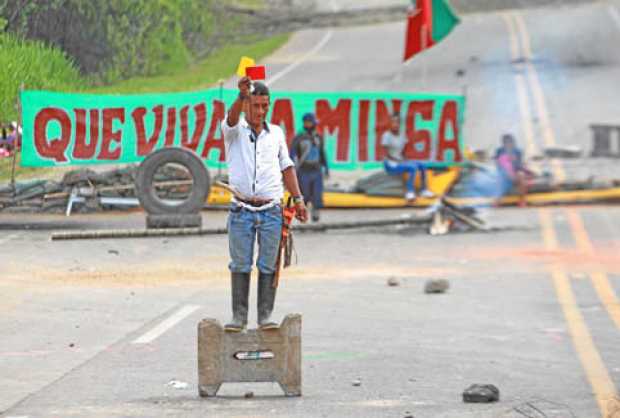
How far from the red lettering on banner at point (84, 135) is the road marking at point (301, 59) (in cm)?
1852

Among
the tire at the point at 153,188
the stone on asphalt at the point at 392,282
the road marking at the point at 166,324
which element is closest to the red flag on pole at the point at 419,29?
the tire at the point at 153,188

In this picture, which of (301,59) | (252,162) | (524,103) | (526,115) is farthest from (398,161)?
(301,59)

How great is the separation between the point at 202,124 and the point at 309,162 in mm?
2439

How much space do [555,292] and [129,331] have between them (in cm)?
525

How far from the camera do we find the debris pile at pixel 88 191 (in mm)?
23453

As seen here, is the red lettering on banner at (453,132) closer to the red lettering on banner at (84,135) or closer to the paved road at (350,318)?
the paved road at (350,318)

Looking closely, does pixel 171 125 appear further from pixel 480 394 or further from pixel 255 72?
pixel 480 394

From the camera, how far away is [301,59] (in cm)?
4816

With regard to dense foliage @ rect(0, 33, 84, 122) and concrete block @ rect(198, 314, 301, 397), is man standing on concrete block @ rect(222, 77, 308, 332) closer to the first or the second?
concrete block @ rect(198, 314, 301, 397)

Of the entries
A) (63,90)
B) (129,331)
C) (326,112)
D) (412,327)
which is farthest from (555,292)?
(326,112)

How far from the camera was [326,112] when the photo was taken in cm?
2780

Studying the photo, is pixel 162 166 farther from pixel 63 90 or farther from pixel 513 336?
pixel 513 336

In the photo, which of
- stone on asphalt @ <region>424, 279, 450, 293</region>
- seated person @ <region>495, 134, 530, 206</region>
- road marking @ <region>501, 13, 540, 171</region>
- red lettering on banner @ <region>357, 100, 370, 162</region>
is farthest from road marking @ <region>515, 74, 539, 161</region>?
stone on asphalt @ <region>424, 279, 450, 293</region>

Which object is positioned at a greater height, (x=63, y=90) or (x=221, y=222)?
(x=63, y=90)
